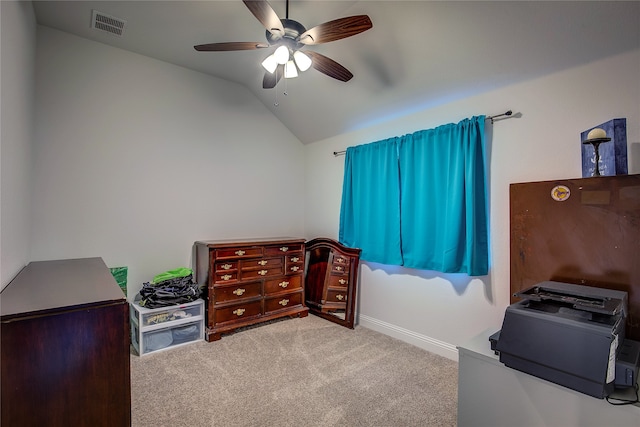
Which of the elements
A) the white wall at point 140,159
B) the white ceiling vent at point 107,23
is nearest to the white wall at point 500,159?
the white wall at point 140,159

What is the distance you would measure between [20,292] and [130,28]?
235 centimetres

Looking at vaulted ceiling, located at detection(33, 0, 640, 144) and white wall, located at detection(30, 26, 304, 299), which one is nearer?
vaulted ceiling, located at detection(33, 0, 640, 144)

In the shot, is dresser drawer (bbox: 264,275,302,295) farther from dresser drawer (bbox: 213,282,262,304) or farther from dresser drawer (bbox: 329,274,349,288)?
dresser drawer (bbox: 329,274,349,288)

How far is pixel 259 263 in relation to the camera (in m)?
3.19

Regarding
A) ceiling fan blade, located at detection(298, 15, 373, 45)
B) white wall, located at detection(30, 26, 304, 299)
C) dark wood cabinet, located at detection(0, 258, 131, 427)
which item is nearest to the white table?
dark wood cabinet, located at detection(0, 258, 131, 427)

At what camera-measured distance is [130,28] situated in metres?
2.54

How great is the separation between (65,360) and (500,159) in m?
2.85

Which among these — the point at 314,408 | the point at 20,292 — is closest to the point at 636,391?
the point at 314,408

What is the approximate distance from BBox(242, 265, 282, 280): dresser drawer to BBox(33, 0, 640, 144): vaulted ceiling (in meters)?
1.96

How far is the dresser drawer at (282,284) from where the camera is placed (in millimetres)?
3264

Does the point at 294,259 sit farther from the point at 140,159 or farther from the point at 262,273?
the point at 140,159

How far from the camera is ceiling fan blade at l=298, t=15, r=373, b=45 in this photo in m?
1.59

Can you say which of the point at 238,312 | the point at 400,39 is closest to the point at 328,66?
the point at 400,39

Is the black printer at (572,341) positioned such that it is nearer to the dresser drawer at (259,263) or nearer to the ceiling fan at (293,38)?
the ceiling fan at (293,38)
